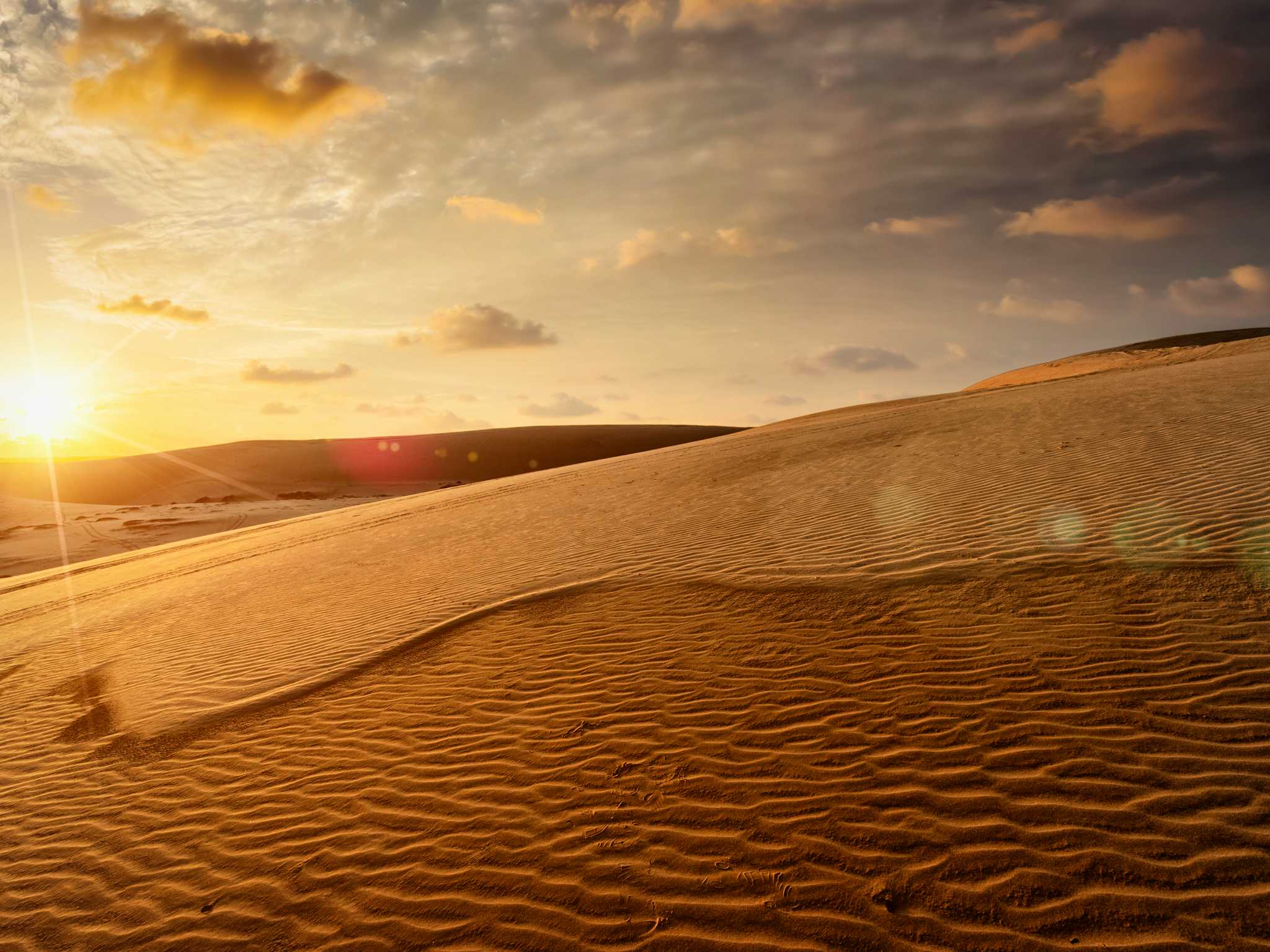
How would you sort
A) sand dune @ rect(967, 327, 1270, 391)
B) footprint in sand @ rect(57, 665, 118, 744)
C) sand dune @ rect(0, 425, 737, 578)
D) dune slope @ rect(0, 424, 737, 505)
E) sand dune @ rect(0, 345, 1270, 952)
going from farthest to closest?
dune slope @ rect(0, 424, 737, 505) < sand dune @ rect(0, 425, 737, 578) < sand dune @ rect(967, 327, 1270, 391) < footprint in sand @ rect(57, 665, 118, 744) < sand dune @ rect(0, 345, 1270, 952)

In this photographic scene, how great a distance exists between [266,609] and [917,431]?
15.3 m

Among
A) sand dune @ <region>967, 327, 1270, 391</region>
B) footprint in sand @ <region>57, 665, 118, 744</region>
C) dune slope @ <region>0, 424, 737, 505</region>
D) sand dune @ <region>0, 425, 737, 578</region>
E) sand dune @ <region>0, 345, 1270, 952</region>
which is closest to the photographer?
sand dune @ <region>0, 345, 1270, 952</region>

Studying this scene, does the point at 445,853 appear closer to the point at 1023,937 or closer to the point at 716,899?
the point at 716,899

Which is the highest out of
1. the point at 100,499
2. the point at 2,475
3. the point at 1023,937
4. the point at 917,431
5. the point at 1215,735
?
the point at 2,475

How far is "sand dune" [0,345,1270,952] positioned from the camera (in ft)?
11.8

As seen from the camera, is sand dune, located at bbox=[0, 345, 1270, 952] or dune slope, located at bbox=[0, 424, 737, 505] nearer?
sand dune, located at bbox=[0, 345, 1270, 952]

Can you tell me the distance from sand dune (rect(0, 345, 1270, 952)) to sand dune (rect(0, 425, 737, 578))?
91.7ft

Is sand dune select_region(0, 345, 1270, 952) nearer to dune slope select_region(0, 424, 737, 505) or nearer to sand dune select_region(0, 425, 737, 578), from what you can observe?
sand dune select_region(0, 425, 737, 578)

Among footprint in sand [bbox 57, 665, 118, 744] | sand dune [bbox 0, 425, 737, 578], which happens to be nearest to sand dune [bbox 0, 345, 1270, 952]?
footprint in sand [bbox 57, 665, 118, 744]

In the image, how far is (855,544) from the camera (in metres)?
8.88

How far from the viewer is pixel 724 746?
491 centimetres

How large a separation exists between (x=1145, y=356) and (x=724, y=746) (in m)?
41.3

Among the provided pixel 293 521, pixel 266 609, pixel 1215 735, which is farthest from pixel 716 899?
pixel 293 521

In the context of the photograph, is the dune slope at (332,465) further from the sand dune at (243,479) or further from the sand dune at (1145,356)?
the sand dune at (1145,356)
